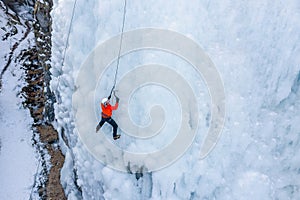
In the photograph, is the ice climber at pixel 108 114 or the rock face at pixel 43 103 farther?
the rock face at pixel 43 103

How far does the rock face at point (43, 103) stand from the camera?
9.27 metres

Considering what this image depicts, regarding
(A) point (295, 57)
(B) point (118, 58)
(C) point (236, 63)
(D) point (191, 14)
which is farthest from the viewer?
(B) point (118, 58)

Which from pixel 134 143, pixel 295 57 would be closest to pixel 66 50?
pixel 134 143

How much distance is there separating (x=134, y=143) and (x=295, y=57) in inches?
123

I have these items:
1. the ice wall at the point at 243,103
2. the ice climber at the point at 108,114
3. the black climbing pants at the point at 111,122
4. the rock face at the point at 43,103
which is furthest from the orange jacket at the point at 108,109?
the rock face at the point at 43,103

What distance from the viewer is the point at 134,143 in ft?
21.0

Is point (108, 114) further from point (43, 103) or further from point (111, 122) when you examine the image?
point (43, 103)

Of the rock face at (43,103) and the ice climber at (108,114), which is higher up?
the rock face at (43,103)

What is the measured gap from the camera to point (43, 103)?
36.5 ft

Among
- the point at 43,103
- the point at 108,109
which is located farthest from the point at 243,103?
the point at 43,103

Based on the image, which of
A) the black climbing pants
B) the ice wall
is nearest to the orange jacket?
the black climbing pants

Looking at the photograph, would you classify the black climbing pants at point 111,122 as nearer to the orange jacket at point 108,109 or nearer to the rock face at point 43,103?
the orange jacket at point 108,109

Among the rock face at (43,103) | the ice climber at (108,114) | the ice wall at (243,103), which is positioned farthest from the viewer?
the rock face at (43,103)

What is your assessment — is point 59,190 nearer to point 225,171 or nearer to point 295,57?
point 225,171
